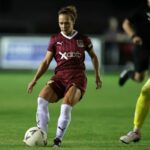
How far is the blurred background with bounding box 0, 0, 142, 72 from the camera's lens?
26.2 metres

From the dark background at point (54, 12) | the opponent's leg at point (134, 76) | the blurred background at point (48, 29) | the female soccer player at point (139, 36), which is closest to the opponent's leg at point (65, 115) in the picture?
the female soccer player at point (139, 36)

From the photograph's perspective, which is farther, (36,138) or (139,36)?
(139,36)

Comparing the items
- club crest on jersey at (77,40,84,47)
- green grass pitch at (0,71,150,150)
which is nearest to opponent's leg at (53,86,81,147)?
green grass pitch at (0,71,150,150)

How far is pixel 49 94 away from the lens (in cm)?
914

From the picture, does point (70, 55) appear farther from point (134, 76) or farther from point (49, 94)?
point (134, 76)

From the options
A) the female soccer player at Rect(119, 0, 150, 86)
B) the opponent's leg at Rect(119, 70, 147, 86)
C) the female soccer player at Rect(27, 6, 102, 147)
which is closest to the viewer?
the female soccer player at Rect(27, 6, 102, 147)

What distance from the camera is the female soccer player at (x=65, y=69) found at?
357 inches

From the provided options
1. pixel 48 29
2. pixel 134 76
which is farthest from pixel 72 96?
pixel 48 29

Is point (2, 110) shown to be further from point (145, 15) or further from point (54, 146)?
point (54, 146)

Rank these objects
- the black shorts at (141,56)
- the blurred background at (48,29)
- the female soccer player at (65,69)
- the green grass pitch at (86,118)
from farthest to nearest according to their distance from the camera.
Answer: the blurred background at (48,29) → the black shorts at (141,56) → the green grass pitch at (86,118) → the female soccer player at (65,69)

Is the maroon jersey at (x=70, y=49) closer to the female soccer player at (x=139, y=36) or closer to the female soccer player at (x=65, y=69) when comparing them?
the female soccer player at (x=65, y=69)

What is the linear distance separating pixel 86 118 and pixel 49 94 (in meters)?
3.68

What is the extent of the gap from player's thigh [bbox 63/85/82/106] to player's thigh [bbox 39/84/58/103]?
212 millimetres

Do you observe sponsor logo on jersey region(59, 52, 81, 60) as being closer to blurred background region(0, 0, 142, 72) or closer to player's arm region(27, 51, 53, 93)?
player's arm region(27, 51, 53, 93)
